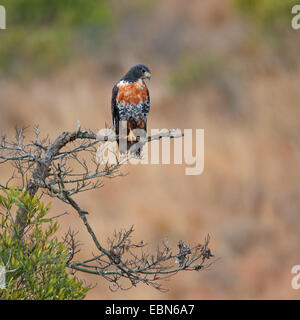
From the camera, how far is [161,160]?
16500 mm

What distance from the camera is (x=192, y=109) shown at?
2009 cm

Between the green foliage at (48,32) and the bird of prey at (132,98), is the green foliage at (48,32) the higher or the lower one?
the higher one

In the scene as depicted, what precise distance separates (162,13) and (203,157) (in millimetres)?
13960

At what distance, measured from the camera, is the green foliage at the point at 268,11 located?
74.2ft

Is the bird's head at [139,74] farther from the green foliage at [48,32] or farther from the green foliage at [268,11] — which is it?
the green foliage at [268,11]

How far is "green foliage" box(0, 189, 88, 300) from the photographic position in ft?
15.0

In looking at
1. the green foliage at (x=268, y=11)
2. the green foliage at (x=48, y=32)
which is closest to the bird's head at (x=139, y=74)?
the green foliage at (x=48, y=32)

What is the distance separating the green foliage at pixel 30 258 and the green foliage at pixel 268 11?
19.4 meters

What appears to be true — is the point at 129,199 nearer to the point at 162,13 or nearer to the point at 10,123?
the point at 10,123

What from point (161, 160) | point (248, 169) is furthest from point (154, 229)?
point (248, 169)

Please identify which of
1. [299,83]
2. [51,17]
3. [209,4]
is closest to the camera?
[299,83]

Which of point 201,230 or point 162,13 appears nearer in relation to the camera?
point 201,230

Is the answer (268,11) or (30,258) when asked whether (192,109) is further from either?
(30,258)

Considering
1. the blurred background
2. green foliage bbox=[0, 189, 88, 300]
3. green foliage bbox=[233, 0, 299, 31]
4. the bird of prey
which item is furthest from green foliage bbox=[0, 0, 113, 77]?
green foliage bbox=[0, 189, 88, 300]
